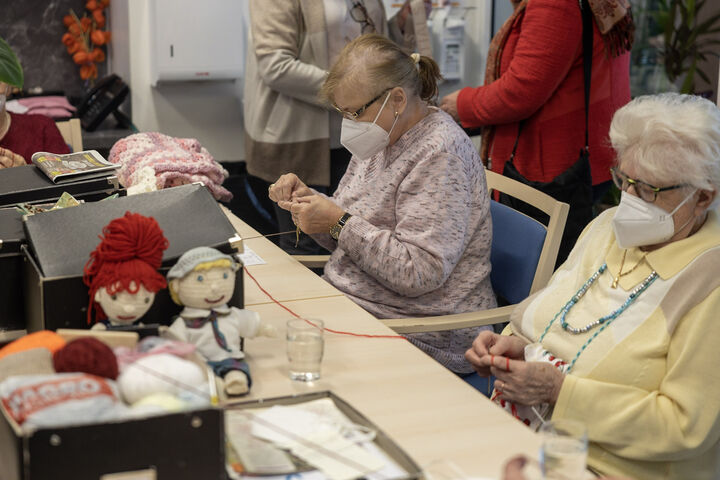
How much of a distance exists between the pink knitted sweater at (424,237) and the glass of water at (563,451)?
35.7 inches

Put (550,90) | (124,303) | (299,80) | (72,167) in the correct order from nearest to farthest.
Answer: (124,303), (72,167), (550,90), (299,80)

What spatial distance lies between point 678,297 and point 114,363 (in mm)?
1012

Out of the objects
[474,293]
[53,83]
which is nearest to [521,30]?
[474,293]

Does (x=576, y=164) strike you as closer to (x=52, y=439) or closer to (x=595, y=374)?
(x=595, y=374)

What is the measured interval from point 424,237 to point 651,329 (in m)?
0.62

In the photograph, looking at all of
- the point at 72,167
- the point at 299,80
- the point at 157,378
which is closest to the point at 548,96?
the point at 299,80

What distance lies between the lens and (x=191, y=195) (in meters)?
1.80

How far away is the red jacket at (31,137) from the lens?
2.96m

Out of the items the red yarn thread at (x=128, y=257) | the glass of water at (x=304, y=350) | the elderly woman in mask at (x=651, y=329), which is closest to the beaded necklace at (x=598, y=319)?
the elderly woman in mask at (x=651, y=329)

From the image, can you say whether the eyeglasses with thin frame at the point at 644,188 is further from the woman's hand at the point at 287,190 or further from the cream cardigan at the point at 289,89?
the cream cardigan at the point at 289,89

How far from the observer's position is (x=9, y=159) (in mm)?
2736

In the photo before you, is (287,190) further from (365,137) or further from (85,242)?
(85,242)

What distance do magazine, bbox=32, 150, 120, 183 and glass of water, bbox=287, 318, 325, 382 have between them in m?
0.83

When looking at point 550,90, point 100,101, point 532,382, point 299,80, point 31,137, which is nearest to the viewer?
point 532,382
